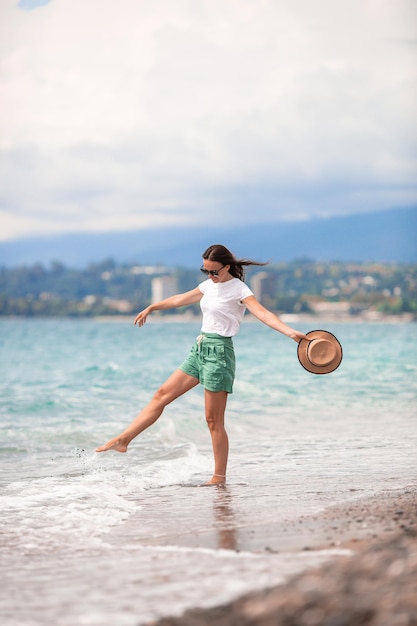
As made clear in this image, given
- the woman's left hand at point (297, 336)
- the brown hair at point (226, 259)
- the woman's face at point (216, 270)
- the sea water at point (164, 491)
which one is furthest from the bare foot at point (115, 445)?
the woman's left hand at point (297, 336)

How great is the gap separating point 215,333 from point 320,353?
31.8 inches

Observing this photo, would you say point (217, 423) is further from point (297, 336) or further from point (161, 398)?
point (297, 336)

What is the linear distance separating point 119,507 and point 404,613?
3527 millimetres

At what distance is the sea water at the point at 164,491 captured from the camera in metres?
4.44

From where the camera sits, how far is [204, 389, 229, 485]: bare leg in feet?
24.8

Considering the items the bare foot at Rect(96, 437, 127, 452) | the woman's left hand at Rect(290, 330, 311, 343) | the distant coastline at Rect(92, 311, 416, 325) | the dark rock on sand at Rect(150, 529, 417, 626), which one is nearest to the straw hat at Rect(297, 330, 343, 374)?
the woman's left hand at Rect(290, 330, 311, 343)

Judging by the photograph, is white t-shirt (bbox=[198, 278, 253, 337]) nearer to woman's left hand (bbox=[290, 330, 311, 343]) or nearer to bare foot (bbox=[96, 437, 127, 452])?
woman's left hand (bbox=[290, 330, 311, 343])

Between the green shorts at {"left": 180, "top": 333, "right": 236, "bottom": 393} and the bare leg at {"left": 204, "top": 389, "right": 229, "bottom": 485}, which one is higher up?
the green shorts at {"left": 180, "top": 333, "right": 236, "bottom": 393}

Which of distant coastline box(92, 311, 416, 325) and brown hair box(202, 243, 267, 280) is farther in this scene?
distant coastline box(92, 311, 416, 325)

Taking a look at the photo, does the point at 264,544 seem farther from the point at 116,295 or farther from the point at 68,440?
the point at 116,295

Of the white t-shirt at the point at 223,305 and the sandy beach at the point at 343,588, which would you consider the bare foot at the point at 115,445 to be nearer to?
the white t-shirt at the point at 223,305

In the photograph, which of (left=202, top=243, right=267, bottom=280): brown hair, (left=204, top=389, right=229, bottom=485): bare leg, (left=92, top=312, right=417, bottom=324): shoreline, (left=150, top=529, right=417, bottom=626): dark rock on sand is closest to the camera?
(left=150, top=529, right=417, bottom=626): dark rock on sand

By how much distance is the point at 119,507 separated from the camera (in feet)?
22.7

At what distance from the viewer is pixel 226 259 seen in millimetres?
7355
